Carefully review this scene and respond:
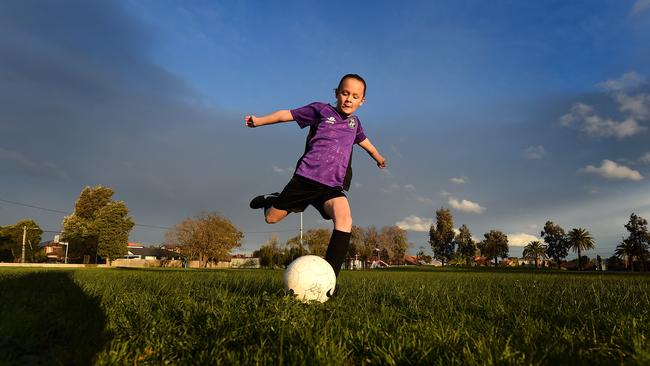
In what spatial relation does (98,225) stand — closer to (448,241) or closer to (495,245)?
(448,241)

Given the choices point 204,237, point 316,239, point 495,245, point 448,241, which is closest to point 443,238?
point 448,241

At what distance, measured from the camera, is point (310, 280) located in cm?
430

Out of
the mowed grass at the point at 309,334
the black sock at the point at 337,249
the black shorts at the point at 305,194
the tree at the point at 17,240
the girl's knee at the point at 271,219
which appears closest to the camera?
the mowed grass at the point at 309,334

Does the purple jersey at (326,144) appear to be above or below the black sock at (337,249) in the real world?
above

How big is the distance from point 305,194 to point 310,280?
1.56m

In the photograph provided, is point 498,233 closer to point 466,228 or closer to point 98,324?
point 466,228

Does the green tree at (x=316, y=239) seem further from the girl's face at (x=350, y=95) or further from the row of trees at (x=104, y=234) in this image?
the girl's face at (x=350, y=95)

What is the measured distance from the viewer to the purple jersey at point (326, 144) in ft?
17.9

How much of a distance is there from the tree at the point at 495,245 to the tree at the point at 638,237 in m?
39.5

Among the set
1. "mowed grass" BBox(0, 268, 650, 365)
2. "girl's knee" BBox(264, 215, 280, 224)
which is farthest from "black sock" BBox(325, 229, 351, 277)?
"girl's knee" BBox(264, 215, 280, 224)

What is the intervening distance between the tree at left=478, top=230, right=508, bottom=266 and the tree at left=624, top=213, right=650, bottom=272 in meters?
39.5

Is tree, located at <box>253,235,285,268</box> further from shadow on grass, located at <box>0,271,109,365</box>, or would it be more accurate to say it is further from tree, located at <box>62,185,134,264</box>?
shadow on grass, located at <box>0,271,109,365</box>

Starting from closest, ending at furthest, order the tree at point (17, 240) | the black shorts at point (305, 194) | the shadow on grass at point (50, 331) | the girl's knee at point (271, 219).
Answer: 1. the shadow on grass at point (50, 331)
2. the black shorts at point (305, 194)
3. the girl's knee at point (271, 219)
4. the tree at point (17, 240)

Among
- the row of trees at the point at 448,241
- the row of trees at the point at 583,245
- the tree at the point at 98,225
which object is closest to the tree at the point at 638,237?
the row of trees at the point at 583,245
